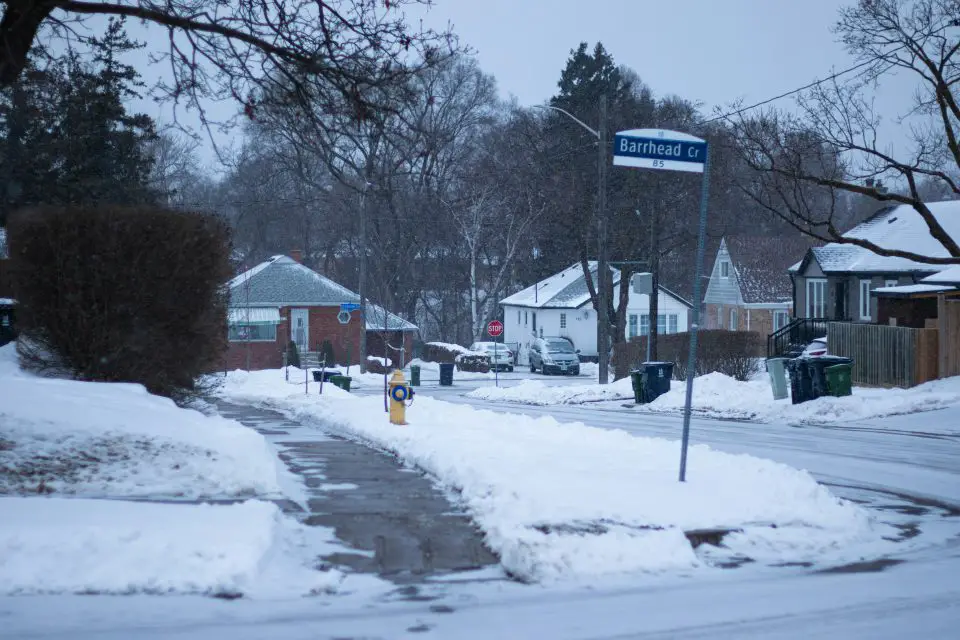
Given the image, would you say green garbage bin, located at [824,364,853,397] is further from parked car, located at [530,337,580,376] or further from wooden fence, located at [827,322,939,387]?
parked car, located at [530,337,580,376]

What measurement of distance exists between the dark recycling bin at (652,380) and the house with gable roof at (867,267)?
49.4ft

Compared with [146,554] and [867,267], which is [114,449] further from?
[867,267]

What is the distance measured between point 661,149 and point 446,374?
38327 millimetres

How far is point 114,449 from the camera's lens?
37.8 ft

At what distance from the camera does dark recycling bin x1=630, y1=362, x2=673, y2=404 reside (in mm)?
30047

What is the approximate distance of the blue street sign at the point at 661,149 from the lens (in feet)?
34.9

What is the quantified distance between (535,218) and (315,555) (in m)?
51.6

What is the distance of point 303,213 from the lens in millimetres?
72312

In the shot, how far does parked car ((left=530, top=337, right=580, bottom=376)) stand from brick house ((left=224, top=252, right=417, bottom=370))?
762 cm

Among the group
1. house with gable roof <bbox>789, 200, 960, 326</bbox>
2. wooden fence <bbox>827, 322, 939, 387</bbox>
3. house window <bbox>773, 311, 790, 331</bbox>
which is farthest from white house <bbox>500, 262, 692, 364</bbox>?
wooden fence <bbox>827, 322, 939, 387</bbox>

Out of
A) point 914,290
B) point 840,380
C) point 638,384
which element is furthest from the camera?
point 914,290

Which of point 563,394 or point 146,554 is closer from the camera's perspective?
point 146,554

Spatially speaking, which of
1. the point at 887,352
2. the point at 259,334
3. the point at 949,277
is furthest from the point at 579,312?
the point at 887,352

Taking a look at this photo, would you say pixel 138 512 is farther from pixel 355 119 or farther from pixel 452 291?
pixel 452 291
